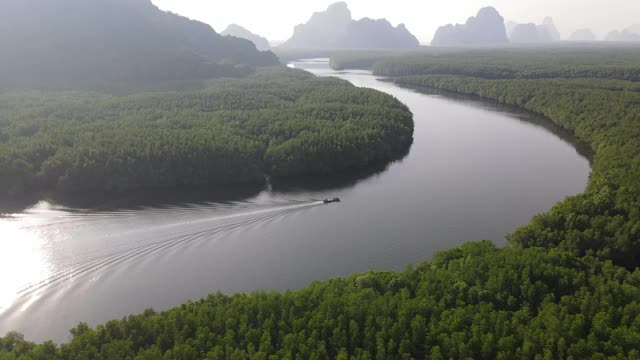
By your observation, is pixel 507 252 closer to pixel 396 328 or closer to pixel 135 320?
pixel 396 328

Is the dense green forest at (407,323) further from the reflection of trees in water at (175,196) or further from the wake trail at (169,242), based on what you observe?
the reflection of trees in water at (175,196)

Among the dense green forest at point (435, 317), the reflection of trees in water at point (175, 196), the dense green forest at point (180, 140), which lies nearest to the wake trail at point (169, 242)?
the reflection of trees in water at point (175, 196)

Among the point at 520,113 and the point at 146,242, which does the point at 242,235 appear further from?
the point at 520,113

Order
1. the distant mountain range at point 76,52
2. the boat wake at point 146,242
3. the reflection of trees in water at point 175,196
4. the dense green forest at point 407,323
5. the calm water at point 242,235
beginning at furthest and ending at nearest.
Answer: the distant mountain range at point 76,52, the reflection of trees in water at point 175,196, the boat wake at point 146,242, the calm water at point 242,235, the dense green forest at point 407,323

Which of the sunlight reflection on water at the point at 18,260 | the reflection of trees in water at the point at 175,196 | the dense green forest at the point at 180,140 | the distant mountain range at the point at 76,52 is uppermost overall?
the distant mountain range at the point at 76,52

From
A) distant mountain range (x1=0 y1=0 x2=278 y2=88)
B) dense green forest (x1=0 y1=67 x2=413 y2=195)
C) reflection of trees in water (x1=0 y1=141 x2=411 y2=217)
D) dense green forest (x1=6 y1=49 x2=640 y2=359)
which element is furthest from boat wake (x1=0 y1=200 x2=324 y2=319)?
→ distant mountain range (x1=0 y1=0 x2=278 y2=88)

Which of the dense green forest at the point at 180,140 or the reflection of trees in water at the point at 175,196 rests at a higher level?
the dense green forest at the point at 180,140

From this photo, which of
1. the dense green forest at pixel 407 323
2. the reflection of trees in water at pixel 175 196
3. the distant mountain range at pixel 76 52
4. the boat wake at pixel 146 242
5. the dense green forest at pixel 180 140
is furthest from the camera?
the distant mountain range at pixel 76 52
